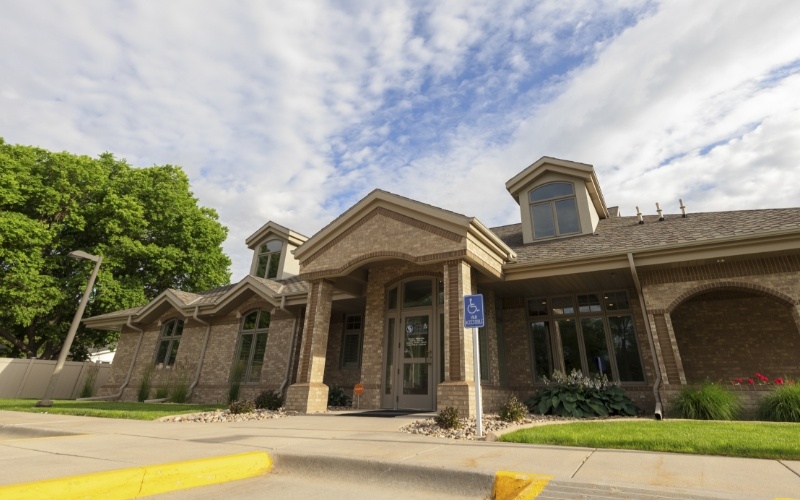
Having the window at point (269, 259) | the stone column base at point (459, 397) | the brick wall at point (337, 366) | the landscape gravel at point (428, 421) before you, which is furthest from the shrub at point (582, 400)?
the window at point (269, 259)

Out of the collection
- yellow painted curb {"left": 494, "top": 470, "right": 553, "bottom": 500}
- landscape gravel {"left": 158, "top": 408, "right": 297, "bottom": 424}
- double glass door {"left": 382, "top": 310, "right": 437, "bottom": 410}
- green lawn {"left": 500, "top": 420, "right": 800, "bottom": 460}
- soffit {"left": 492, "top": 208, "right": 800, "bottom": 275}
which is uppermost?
soffit {"left": 492, "top": 208, "right": 800, "bottom": 275}

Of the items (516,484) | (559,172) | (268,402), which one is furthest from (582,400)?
(268,402)

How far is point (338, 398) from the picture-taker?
13.2m

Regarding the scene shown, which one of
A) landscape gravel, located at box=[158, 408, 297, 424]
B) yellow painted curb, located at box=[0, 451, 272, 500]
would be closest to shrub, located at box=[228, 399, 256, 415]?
landscape gravel, located at box=[158, 408, 297, 424]

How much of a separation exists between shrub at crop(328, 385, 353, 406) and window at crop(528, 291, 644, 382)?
237 inches

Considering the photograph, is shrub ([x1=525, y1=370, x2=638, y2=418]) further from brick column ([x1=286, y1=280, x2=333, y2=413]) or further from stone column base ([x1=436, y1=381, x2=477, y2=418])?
brick column ([x1=286, y1=280, x2=333, y2=413])

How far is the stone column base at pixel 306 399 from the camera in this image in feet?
34.2

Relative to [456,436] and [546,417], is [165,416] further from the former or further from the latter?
[546,417]

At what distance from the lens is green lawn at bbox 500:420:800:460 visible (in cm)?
459

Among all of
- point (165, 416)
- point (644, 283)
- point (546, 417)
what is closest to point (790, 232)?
point (644, 283)

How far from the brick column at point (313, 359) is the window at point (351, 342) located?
3616mm

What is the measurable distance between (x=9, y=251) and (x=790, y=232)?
29070 mm

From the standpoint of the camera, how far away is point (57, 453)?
4.89 m

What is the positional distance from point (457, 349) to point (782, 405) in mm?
6232
